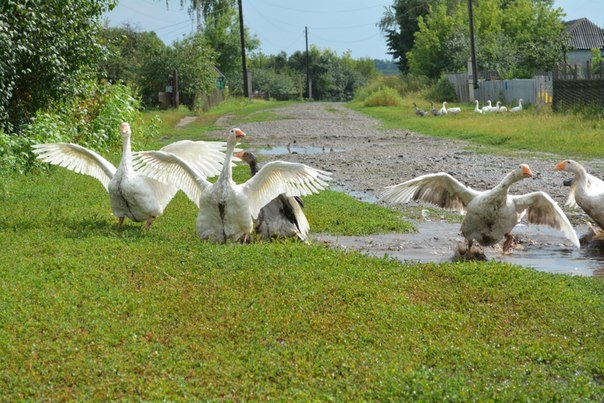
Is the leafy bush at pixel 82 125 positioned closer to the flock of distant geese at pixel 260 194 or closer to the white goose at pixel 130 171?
the white goose at pixel 130 171

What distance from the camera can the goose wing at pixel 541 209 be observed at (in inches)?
372

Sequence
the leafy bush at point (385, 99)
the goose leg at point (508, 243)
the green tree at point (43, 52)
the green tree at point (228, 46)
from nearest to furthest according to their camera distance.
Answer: the goose leg at point (508, 243) < the green tree at point (43, 52) < the leafy bush at point (385, 99) < the green tree at point (228, 46)

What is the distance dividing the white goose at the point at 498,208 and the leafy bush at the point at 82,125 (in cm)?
701

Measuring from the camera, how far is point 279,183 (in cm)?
941

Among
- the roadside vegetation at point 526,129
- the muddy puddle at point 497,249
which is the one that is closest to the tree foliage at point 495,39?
the roadside vegetation at point 526,129

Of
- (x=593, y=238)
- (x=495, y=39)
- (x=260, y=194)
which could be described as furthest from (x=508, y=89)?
(x=260, y=194)

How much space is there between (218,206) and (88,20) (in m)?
8.50

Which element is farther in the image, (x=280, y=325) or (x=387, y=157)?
(x=387, y=157)

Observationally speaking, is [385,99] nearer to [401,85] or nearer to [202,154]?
[401,85]

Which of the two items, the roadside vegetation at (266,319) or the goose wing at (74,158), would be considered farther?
the goose wing at (74,158)

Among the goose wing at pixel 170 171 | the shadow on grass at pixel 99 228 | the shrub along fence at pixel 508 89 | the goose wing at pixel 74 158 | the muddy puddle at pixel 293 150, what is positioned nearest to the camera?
the shadow on grass at pixel 99 228

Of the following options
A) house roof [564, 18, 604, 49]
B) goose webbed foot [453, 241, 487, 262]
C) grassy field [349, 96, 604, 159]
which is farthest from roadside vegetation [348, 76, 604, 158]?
house roof [564, 18, 604, 49]

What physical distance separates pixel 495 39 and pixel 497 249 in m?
42.0

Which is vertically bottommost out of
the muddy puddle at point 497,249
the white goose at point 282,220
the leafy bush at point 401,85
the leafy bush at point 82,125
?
the muddy puddle at point 497,249
